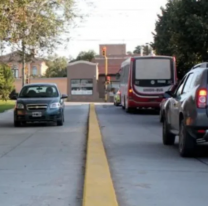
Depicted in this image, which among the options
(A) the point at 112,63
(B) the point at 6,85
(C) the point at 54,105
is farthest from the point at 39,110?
(A) the point at 112,63

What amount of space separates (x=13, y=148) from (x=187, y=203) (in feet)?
23.5

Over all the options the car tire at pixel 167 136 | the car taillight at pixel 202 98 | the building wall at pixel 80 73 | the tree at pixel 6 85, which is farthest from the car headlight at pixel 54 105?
the building wall at pixel 80 73

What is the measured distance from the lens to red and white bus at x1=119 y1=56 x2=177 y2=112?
1156 inches

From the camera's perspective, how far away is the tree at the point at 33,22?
1881 centimetres

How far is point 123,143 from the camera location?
14.4 m

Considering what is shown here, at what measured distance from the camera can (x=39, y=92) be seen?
21.7 metres

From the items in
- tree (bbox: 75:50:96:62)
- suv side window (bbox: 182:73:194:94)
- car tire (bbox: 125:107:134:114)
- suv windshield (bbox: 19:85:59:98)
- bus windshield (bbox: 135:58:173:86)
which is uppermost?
tree (bbox: 75:50:96:62)

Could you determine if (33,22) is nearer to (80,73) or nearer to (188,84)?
(188,84)

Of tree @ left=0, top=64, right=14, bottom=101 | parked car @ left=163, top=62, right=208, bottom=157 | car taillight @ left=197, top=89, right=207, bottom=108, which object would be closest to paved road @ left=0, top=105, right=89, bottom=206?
parked car @ left=163, top=62, right=208, bottom=157

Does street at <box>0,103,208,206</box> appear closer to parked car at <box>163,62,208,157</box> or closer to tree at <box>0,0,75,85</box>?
parked car at <box>163,62,208,157</box>

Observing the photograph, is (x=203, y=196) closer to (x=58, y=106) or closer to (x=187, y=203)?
(x=187, y=203)

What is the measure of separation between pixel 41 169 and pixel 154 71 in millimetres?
19927

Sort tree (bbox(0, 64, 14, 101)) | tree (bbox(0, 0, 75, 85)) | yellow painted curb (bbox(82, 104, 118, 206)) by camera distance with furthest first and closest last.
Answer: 1. tree (bbox(0, 64, 14, 101))
2. tree (bbox(0, 0, 75, 85))
3. yellow painted curb (bbox(82, 104, 118, 206))

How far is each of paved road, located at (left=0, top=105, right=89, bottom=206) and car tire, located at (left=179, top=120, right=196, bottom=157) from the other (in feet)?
6.85
